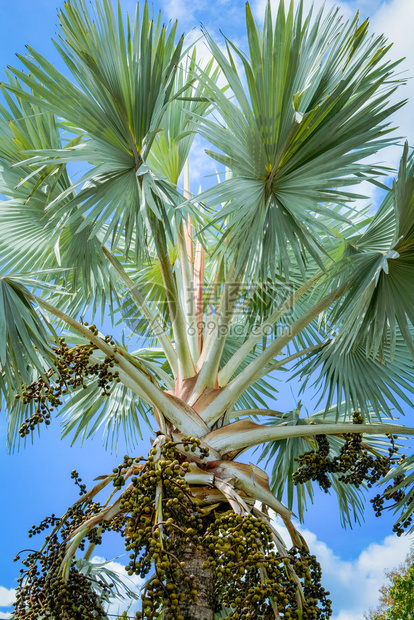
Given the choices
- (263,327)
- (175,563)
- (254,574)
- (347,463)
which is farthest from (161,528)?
(263,327)

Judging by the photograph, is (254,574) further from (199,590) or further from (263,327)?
(263,327)

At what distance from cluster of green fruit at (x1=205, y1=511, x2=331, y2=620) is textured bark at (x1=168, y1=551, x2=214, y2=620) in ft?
0.81

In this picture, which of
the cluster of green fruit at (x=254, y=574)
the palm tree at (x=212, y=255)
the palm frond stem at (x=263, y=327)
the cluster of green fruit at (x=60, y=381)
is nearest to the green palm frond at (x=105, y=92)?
the palm tree at (x=212, y=255)

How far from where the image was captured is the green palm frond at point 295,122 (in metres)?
3.21

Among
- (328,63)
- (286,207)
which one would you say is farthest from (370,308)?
(328,63)

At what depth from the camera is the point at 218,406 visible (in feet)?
13.0

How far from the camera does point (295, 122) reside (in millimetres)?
3207

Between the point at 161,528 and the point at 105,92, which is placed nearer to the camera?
the point at 161,528

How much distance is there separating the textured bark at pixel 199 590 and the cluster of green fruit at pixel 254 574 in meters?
0.25

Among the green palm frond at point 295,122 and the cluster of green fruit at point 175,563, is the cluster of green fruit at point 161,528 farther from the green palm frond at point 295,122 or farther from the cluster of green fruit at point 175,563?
the green palm frond at point 295,122

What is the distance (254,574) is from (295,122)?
2527 millimetres

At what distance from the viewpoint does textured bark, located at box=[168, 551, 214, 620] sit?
3105 millimetres

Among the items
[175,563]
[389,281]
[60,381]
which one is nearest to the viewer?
[175,563]

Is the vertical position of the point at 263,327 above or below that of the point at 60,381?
above
